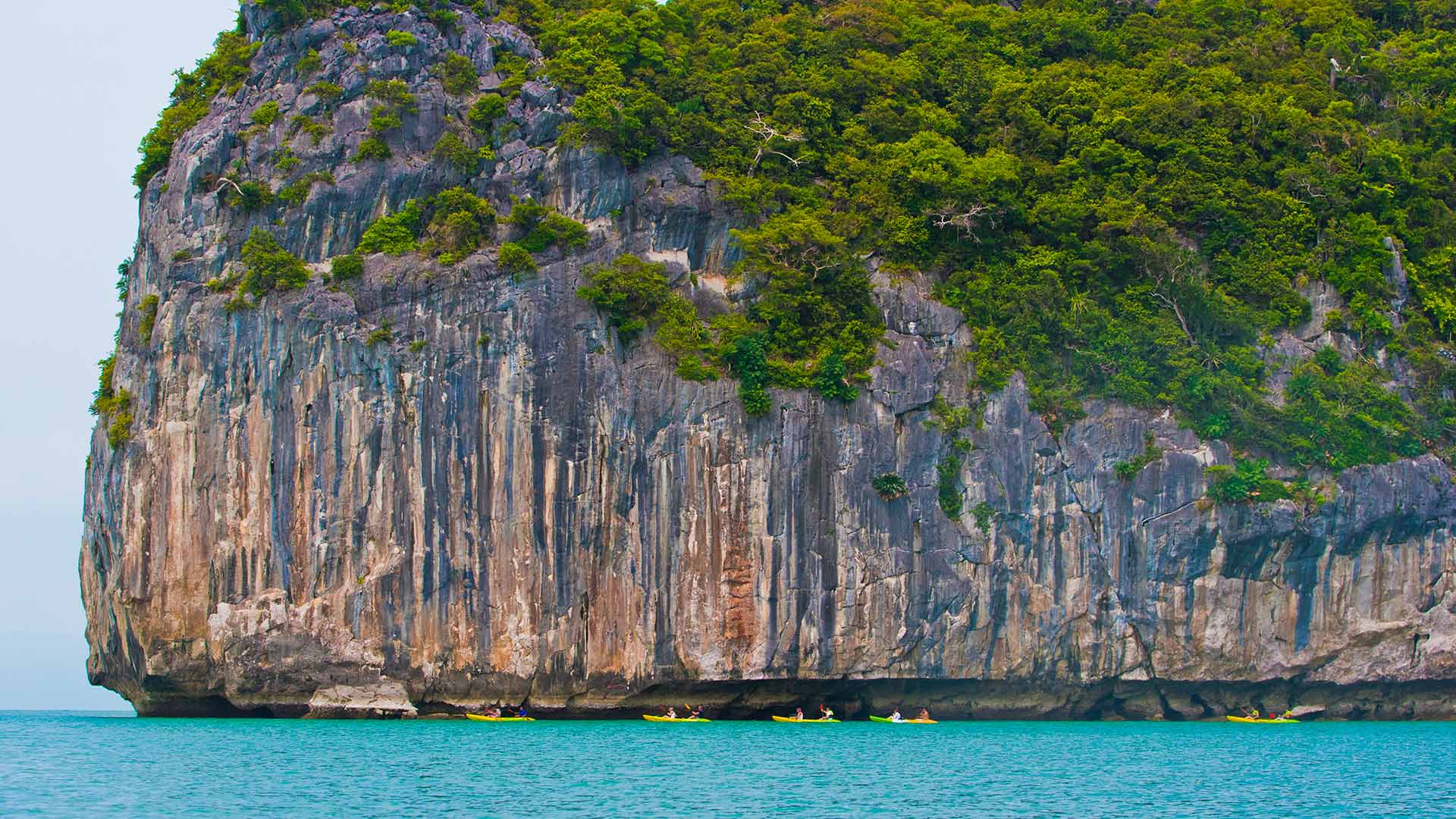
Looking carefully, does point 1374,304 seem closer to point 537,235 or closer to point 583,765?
point 537,235

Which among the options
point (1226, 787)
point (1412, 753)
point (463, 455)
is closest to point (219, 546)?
point (463, 455)

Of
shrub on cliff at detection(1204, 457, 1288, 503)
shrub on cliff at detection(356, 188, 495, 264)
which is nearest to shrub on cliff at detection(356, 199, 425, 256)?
shrub on cliff at detection(356, 188, 495, 264)

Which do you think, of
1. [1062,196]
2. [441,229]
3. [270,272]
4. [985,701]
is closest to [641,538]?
[441,229]

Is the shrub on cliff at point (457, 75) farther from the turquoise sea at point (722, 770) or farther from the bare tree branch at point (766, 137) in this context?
the turquoise sea at point (722, 770)

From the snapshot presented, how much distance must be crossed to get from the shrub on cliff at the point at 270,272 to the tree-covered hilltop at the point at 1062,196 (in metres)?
7.73

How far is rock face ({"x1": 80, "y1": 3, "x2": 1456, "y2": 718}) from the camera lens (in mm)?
38875

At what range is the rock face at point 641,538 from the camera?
38.9 meters

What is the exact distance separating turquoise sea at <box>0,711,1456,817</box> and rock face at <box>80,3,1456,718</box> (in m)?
1.69

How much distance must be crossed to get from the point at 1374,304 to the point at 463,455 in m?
26.6

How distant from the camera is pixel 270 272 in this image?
40469 mm

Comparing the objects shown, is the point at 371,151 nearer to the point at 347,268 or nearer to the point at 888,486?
the point at 347,268

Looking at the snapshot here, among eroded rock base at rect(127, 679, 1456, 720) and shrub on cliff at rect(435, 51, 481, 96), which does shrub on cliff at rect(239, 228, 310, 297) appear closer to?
shrub on cliff at rect(435, 51, 481, 96)

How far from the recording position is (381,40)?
148 ft

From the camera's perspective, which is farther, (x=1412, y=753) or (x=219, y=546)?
(x=219, y=546)
